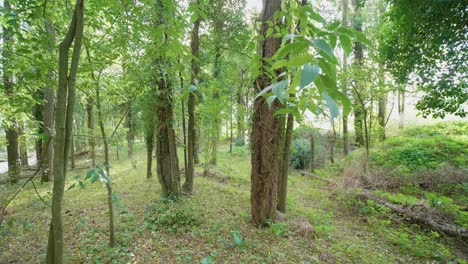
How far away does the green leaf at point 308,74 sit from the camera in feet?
1.38

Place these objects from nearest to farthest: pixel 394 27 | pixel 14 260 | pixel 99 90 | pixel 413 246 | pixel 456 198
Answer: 1. pixel 14 260
2. pixel 99 90
3. pixel 413 246
4. pixel 394 27
5. pixel 456 198

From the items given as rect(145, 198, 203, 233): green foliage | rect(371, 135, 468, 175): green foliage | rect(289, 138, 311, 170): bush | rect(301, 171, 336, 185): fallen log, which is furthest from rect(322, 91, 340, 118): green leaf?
rect(289, 138, 311, 170): bush

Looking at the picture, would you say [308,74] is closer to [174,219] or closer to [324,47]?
[324,47]

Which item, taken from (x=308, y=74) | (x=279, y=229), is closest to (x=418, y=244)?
(x=279, y=229)

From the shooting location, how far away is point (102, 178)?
116cm

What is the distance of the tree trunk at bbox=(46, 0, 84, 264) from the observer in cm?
110

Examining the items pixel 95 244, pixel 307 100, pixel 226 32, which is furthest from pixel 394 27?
pixel 95 244

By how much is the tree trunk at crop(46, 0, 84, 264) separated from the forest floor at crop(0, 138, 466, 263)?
969mm

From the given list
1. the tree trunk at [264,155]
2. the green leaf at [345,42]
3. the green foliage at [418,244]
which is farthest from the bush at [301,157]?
the green leaf at [345,42]

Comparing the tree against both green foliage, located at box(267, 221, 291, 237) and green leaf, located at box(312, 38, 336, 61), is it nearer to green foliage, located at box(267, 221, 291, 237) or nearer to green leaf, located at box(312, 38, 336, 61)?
green foliage, located at box(267, 221, 291, 237)

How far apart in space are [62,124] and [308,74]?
1213 mm

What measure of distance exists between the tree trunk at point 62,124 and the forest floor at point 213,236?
3.18 feet

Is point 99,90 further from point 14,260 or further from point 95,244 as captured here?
point 14,260

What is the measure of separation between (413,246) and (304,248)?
1734 mm
